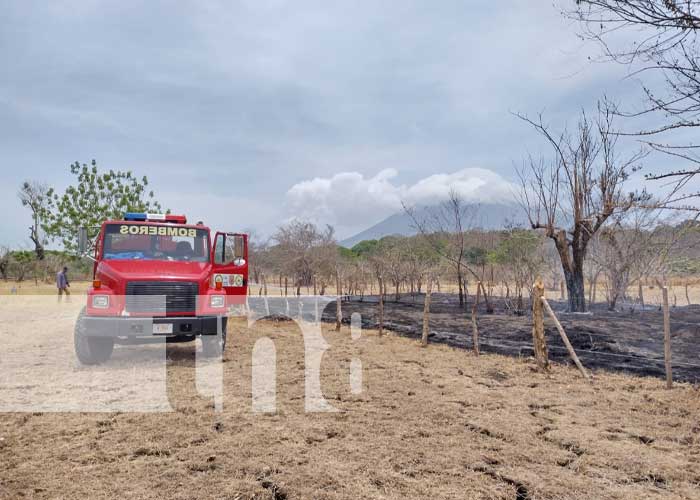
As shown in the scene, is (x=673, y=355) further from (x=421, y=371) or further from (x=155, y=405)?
(x=155, y=405)

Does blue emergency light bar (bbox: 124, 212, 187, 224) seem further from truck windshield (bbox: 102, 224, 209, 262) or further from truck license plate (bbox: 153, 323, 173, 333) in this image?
truck license plate (bbox: 153, 323, 173, 333)

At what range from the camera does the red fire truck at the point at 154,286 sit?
21.9 feet

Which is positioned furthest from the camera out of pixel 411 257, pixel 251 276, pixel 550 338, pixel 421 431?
pixel 251 276

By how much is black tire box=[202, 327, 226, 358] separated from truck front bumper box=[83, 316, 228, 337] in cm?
59

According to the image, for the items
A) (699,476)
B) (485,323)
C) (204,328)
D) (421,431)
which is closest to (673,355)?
(485,323)

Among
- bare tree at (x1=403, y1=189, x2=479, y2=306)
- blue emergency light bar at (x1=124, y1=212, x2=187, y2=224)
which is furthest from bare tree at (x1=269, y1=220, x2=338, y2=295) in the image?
blue emergency light bar at (x1=124, y1=212, x2=187, y2=224)

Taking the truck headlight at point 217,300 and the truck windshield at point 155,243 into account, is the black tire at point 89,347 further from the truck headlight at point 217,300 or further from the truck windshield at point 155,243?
the truck headlight at point 217,300

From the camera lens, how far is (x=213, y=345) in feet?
25.1

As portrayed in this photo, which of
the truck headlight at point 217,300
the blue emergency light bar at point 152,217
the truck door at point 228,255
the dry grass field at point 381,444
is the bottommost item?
the dry grass field at point 381,444

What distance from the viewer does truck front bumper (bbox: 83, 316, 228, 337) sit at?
256 inches

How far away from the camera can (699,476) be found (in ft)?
11.6

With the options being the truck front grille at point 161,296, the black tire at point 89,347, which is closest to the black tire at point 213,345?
the truck front grille at point 161,296

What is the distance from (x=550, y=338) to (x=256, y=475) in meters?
8.47

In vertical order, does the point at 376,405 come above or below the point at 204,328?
below
